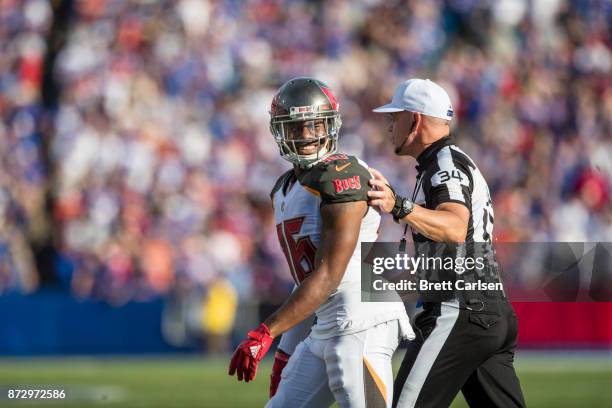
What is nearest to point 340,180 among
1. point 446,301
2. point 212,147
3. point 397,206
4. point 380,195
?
point 380,195

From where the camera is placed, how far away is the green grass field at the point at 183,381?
36.3ft

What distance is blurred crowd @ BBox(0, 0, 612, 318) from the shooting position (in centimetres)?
1627

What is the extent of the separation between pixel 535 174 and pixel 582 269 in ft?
13.8

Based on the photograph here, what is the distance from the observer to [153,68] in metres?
18.5

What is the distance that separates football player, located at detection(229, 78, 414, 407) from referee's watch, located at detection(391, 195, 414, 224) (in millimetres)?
108

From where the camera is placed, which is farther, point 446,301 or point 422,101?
point 422,101

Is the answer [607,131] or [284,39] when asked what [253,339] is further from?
[284,39]

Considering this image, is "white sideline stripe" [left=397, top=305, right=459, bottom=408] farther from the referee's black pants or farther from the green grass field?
the green grass field

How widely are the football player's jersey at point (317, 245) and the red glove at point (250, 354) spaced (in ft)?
1.29

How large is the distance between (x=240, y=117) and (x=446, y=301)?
487 inches

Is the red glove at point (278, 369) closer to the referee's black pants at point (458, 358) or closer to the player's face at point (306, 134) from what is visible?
the referee's black pants at point (458, 358)

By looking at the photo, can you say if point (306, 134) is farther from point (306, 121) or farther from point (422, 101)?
point (422, 101)

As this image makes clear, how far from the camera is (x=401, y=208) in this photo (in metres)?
5.18

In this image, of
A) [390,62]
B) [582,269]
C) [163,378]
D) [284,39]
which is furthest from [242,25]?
[582,269]
